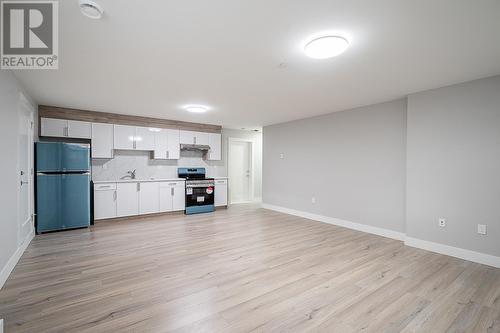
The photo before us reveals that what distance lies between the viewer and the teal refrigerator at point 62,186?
415cm

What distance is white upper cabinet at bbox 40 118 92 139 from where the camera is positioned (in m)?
4.60

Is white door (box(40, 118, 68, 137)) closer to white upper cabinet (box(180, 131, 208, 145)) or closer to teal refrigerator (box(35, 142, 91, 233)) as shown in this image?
teal refrigerator (box(35, 142, 91, 233))

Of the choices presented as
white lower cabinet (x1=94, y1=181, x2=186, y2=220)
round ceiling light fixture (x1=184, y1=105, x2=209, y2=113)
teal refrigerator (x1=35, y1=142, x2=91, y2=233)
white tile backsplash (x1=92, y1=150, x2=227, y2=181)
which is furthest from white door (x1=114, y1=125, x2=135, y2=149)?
round ceiling light fixture (x1=184, y1=105, x2=209, y2=113)

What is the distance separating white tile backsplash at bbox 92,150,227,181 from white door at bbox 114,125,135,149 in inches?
11.1

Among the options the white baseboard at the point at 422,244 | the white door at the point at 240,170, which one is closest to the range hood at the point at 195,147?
the white door at the point at 240,170

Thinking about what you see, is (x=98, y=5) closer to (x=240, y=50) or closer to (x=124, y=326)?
(x=240, y=50)

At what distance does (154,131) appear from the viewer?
5.81m

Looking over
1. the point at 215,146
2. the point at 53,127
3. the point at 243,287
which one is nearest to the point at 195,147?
the point at 215,146

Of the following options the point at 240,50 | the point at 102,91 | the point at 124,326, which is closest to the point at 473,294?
the point at 124,326

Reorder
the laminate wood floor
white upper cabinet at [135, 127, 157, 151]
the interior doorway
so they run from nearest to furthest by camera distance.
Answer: the laminate wood floor < the interior doorway < white upper cabinet at [135, 127, 157, 151]

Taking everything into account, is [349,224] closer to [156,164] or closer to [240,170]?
[240,170]

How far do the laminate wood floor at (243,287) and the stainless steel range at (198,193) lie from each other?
202 cm

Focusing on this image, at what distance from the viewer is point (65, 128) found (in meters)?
4.78

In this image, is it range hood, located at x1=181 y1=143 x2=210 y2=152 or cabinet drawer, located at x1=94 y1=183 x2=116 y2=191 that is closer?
cabinet drawer, located at x1=94 y1=183 x2=116 y2=191
